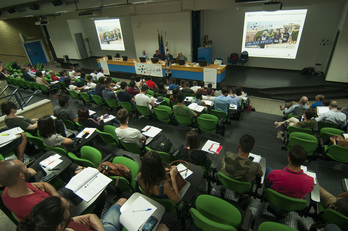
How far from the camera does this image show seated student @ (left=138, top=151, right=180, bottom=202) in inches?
77.3

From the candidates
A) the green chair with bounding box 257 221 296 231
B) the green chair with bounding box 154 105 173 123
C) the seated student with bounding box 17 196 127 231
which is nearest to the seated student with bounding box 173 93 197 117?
the green chair with bounding box 154 105 173 123

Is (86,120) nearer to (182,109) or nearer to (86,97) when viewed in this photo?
(182,109)

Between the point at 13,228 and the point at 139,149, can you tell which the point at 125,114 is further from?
the point at 13,228

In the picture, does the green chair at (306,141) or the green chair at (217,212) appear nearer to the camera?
the green chair at (217,212)

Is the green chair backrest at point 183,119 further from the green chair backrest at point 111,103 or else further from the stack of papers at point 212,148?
the green chair backrest at point 111,103

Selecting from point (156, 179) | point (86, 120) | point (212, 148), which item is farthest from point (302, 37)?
point (156, 179)

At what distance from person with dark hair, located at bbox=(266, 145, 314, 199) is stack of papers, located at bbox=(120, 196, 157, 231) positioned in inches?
62.8

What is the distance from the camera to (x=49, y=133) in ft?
9.84

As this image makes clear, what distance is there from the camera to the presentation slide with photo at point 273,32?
8227mm

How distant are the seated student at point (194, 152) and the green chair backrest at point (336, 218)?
4.78 ft

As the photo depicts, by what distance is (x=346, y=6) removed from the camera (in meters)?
7.01

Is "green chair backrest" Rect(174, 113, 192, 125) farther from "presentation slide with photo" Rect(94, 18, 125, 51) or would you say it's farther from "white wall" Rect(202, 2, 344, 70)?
"presentation slide with photo" Rect(94, 18, 125, 51)

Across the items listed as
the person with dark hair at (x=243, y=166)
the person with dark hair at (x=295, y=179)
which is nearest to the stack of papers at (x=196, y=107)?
the person with dark hair at (x=243, y=166)

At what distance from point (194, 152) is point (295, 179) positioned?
129 cm
